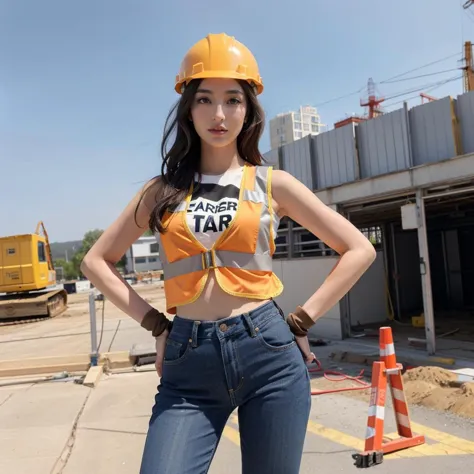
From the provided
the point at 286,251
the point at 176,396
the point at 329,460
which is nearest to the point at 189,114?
the point at 176,396

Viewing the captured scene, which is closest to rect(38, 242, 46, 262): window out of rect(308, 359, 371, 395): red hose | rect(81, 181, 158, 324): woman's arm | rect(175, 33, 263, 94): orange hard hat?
rect(308, 359, 371, 395): red hose

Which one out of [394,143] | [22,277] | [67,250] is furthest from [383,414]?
[67,250]

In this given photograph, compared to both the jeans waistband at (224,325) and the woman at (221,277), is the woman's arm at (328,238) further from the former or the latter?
the jeans waistband at (224,325)

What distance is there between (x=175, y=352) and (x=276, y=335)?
0.35 meters

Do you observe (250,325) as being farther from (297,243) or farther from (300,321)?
(297,243)

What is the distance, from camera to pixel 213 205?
5.46 ft

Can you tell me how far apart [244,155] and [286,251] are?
9.75 meters

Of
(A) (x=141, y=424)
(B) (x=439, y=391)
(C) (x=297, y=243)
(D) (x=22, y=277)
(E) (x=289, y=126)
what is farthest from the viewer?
(E) (x=289, y=126)

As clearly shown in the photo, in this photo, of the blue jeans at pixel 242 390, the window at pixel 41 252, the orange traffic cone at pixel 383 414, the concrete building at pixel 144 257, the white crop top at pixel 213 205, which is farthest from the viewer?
the concrete building at pixel 144 257

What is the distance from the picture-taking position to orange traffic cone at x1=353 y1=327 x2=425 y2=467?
13.0ft

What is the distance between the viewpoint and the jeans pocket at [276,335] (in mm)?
1529

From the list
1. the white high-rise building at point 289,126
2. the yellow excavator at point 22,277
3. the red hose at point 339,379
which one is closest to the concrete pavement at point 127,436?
the red hose at point 339,379

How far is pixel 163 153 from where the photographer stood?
6.23 feet

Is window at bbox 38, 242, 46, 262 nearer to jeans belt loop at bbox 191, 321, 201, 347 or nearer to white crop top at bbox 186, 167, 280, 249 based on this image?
white crop top at bbox 186, 167, 280, 249
